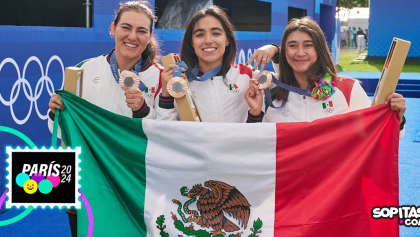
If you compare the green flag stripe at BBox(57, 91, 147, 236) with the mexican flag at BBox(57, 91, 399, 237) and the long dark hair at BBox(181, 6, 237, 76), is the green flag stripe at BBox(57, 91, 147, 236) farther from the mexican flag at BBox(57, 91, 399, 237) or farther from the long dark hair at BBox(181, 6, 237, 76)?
the long dark hair at BBox(181, 6, 237, 76)

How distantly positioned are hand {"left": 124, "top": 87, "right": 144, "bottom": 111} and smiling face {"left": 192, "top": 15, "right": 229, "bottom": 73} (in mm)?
444

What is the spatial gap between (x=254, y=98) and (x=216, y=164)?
46cm

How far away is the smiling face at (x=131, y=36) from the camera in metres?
2.95

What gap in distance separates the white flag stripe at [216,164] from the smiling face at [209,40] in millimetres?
496

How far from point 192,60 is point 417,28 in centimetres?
2295

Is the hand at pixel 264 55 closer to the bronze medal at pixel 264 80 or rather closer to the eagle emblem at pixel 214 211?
the bronze medal at pixel 264 80

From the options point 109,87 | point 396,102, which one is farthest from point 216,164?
point 396,102

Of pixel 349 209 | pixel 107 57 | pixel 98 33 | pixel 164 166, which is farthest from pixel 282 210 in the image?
pixel 98 33

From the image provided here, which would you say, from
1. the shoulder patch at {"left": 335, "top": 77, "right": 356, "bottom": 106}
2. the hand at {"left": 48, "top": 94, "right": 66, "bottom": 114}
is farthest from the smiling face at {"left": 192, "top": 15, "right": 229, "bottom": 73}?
the hand at {"left": 48, "top": 94, "right": 66, "bottom": 114}

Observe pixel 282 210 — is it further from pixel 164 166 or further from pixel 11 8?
pixel 11 8

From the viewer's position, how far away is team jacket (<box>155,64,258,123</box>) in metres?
2.92

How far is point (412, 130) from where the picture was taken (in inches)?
341

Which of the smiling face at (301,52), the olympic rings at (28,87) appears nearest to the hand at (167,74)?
the smiling face at (301,52)

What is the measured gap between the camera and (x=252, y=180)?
2.59 meters
